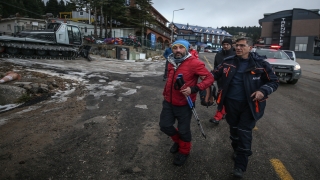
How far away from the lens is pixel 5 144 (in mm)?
3480

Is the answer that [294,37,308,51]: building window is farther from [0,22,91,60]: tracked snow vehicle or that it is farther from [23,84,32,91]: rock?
[23,84,32,91]: rock

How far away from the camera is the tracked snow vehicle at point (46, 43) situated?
44.4 ft

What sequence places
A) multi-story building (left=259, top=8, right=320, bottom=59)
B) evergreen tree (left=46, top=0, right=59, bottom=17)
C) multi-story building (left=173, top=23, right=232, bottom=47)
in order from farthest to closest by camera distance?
1. multi-story building (left=173, top=23, right=232, bottom=47)
2. evergreen tree (left=46, top=0, right=59, bottom=17)
3. multi-story building (left=259, top=8, right=320, bottom=59)

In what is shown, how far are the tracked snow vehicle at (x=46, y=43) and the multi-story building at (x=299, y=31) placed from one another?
59.1 metres

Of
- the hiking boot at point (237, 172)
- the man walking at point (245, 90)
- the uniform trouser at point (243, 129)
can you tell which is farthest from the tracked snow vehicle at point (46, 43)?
the hiking boot at point (237, 172)

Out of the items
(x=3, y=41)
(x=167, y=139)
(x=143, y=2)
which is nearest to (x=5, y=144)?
(x=167, y=139)

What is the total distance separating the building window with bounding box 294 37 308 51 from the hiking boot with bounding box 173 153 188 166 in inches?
2727

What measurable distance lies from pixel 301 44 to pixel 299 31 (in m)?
3.69

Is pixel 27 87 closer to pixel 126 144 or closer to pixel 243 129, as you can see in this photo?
pixel 126 144

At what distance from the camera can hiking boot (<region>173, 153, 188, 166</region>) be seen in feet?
9.88

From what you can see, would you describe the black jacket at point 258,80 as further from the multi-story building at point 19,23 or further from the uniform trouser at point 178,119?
the multi-story building at point 19,23

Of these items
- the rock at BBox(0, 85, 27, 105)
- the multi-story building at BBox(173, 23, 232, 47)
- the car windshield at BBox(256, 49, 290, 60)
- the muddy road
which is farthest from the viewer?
the multi-story building at BBox(173, 23, 232, 47)

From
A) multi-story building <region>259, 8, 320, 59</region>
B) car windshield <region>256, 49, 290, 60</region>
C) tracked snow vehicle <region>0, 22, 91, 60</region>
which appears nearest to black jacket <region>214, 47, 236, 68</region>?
car windshield <region>256, 49, 290, 60</region>

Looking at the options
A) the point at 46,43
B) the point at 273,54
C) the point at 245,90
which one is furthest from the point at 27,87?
the point at 273,54
